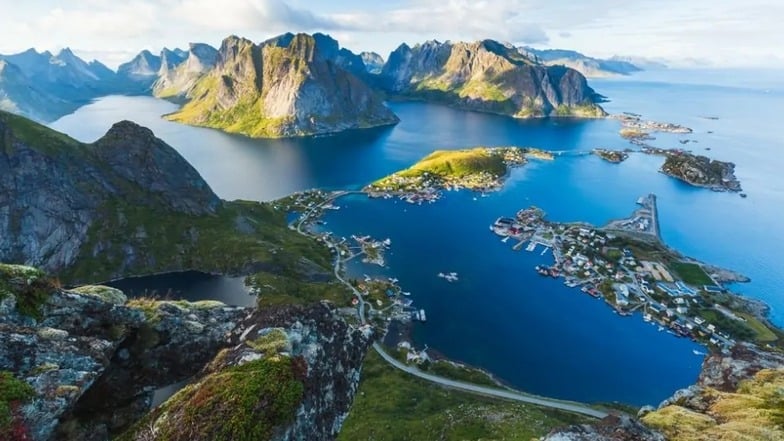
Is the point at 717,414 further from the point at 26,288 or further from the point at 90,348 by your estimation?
the point at 26,288

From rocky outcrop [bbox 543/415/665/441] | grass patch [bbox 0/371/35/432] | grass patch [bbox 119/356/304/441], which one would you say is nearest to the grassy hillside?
rocky outcrop [bbox 543/415/665/441]

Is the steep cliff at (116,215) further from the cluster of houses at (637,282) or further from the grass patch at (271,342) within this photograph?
the grass patch at (271,342)

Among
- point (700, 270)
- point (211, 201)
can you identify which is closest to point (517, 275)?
point (700, 270)

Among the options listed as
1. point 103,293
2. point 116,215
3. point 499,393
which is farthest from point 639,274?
point 116,215

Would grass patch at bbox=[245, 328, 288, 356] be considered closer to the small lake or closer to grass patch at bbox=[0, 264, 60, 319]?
grass patch at bbox=[0, 264, 60, 319]

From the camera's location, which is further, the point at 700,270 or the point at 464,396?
the point at 700,270

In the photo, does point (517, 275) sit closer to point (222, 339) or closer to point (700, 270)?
point (700, 270)
